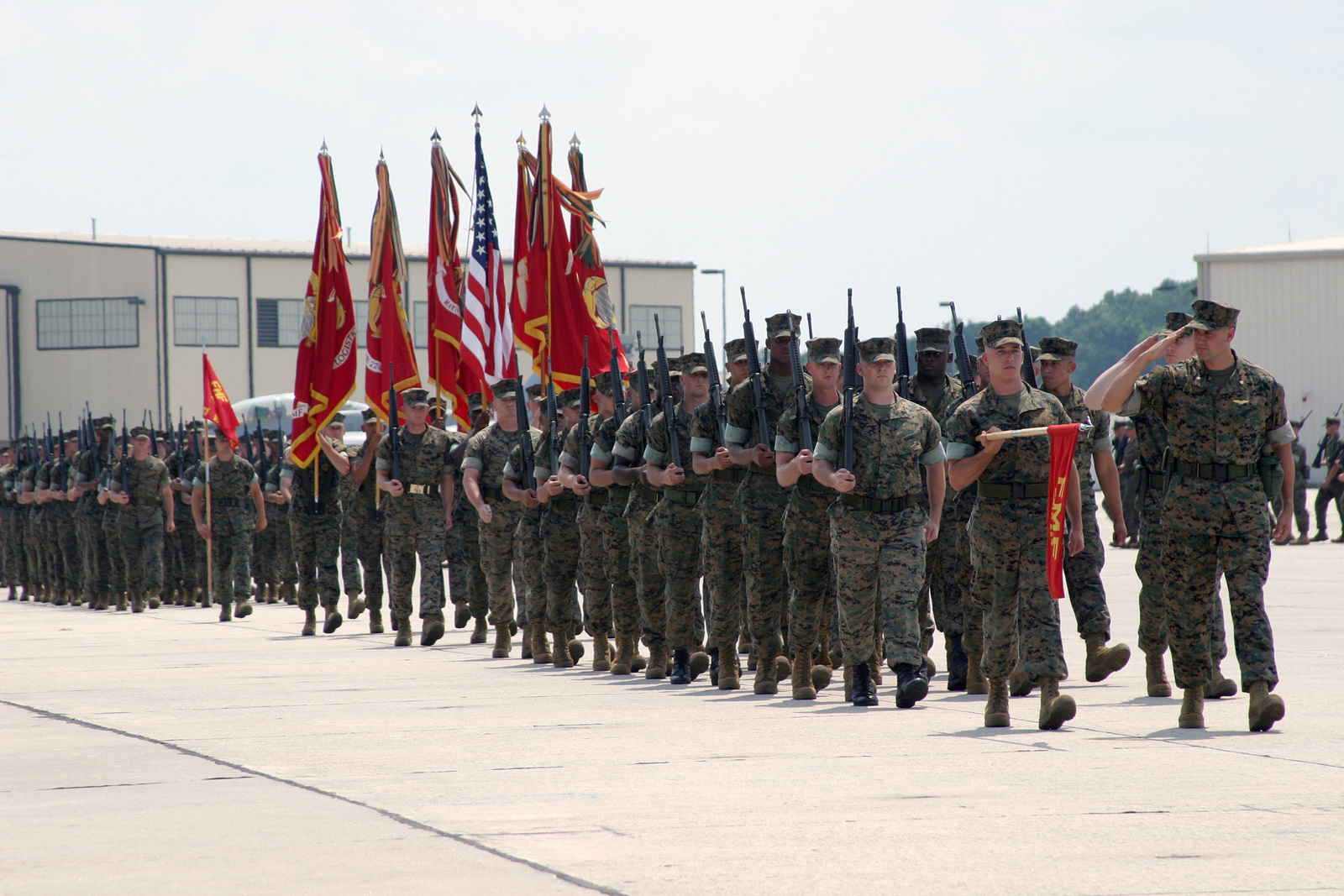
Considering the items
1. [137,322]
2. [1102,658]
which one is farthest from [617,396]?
[137,322]

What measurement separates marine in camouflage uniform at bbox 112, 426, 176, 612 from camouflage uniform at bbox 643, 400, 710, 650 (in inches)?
459

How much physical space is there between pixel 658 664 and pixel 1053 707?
157 inches

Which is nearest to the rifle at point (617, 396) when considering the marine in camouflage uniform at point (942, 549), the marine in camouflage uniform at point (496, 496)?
the marine in camouflage uniform at point (496, 496)

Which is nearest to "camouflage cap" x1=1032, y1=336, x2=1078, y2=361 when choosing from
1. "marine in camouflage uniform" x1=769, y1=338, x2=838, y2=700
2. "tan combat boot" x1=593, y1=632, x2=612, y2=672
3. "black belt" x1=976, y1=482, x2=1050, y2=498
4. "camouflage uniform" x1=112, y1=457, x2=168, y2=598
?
"marine in camouflage uniform" x1=769, y1=338, x2=838, y2=700

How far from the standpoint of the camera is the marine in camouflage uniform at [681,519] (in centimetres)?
1131

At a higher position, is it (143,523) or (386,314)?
(386,314)

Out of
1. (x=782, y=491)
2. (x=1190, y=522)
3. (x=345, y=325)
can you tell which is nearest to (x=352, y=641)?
(x=345, y=325)

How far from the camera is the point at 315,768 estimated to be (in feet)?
25.4

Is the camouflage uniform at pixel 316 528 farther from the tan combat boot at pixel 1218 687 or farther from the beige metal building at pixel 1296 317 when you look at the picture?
the beige metal building at pixel 1296 317

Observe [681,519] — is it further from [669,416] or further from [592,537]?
[592,537]

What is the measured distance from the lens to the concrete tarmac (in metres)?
5.42

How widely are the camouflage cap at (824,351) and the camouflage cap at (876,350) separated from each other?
60 cm

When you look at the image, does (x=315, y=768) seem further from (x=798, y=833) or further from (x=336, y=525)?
(x=336, y=525)

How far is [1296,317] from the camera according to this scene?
51156 mm
